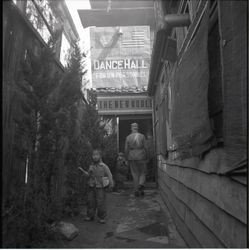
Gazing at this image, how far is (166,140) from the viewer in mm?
6367

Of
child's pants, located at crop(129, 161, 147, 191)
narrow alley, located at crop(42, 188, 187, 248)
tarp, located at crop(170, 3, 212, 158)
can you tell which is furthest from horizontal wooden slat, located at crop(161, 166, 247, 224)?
child's pants, located at crop(129, 161, 147, 191)

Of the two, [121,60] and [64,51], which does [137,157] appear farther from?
[121,60]

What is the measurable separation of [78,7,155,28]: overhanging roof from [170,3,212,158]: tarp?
10418mm

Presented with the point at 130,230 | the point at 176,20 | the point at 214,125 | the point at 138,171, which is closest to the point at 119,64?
the point at 138,171

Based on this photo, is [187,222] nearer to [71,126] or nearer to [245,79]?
A: [245,79]

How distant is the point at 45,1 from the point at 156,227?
5.32 metres

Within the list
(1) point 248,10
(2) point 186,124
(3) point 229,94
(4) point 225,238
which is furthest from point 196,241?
(1) point 248,10

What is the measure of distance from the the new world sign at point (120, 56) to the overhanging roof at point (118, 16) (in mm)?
3105

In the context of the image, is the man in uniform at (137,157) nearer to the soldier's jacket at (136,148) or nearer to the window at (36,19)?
the soldier's jacket at (136,148)

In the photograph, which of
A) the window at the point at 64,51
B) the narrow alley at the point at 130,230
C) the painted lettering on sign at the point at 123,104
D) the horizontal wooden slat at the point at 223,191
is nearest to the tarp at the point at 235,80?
the horizontal wooden slat at the point at 223,191

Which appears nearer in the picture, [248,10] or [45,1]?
[248,10]

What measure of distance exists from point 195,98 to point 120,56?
15189 mm

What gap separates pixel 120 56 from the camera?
17375 millimetres

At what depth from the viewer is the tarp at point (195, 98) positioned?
2488mm
